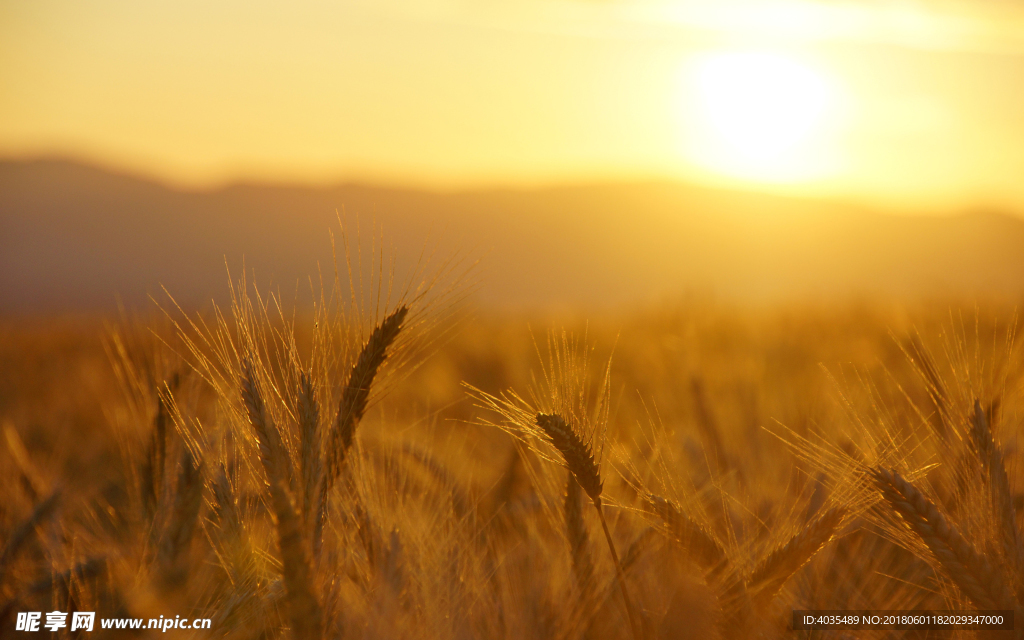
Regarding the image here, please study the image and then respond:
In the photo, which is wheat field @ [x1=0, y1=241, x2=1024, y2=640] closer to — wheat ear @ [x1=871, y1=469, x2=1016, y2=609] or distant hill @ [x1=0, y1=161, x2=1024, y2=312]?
wheat ear @ [x1=871, y1=469, x2=1016, y2=609]

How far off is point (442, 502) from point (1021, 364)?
163 centimetres

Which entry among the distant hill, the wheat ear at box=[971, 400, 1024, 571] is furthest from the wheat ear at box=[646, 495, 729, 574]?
the distant hill

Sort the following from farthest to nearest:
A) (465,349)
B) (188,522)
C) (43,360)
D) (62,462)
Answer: (465,349), (43,360), (62,462), (188,522)

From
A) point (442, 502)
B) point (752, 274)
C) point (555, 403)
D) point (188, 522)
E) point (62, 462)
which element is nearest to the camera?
point (188, 522)

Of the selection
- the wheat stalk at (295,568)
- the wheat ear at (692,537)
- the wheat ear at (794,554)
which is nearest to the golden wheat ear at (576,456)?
the wheat ear at (692,537)

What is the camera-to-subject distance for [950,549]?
1.07 m

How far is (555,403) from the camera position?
4.25 ft

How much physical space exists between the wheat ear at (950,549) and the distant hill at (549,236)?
47.1 meters

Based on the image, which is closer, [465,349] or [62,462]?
[62,462]

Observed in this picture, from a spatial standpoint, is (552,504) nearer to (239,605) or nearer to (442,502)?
(442,502)

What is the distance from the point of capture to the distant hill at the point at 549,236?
193 ft

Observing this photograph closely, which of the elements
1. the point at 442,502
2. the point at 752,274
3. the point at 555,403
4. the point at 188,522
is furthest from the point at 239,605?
the point at 752,274

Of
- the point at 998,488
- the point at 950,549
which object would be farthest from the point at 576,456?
the point at 998,488

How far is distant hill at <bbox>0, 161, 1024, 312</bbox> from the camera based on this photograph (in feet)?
193
